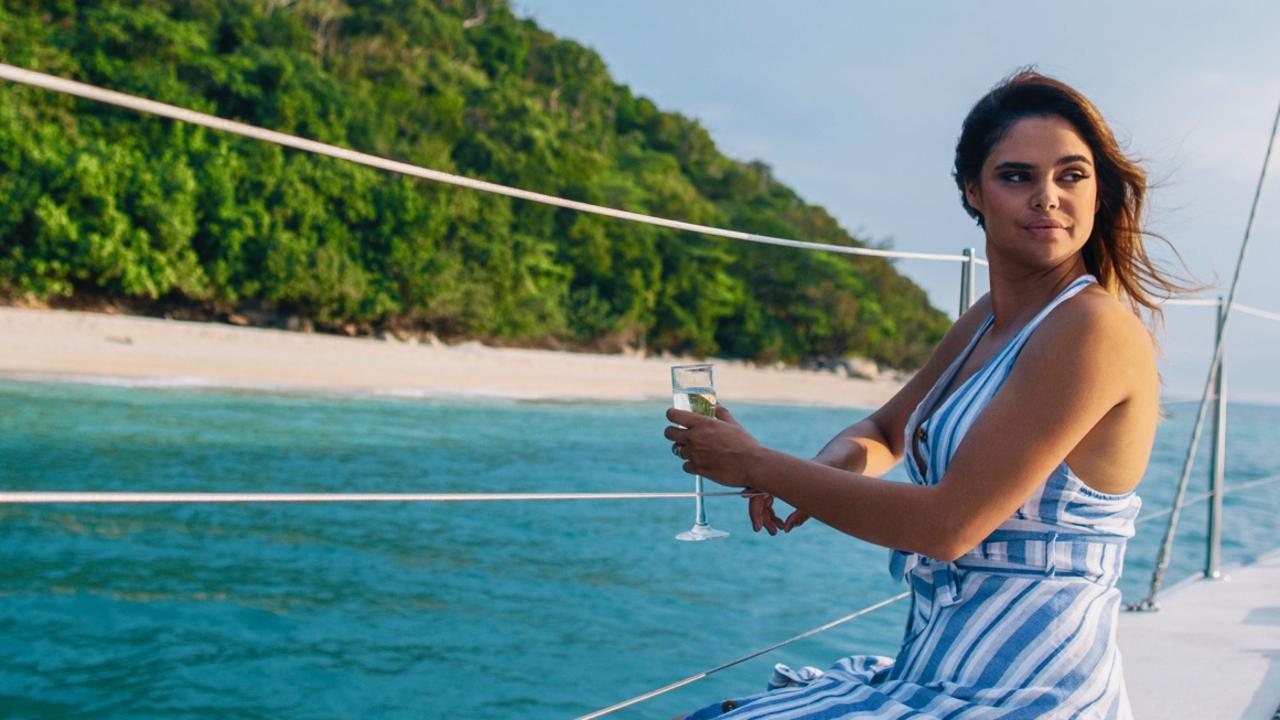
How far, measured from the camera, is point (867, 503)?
40.7 inches

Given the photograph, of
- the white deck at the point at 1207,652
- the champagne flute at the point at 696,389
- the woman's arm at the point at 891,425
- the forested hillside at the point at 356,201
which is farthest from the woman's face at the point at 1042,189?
the forested hillside at the point at 356,201

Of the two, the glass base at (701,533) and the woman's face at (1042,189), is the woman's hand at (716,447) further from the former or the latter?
the woman's face at (1042,189)

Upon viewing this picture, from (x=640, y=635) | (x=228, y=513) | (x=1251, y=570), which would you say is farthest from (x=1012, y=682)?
(x=228, y=513)

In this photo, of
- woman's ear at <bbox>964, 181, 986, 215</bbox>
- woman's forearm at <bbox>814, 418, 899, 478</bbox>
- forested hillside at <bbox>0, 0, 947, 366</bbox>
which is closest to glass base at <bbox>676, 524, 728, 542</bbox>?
woman's forearm at <bbox>814, 418, 899, 478</bbox>

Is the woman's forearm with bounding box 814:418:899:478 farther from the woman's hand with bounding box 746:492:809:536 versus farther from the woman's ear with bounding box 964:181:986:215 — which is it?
the woman's ear with bounding box 964:181:986:215

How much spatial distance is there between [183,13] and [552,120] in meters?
12.5

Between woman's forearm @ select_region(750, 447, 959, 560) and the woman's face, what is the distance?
358mm

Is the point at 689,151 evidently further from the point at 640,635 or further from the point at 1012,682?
the point at 1012,682

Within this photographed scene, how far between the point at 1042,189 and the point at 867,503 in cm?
43

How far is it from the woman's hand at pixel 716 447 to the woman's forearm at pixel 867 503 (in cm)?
4

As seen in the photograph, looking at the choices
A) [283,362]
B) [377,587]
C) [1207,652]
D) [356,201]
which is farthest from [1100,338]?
[356,201]

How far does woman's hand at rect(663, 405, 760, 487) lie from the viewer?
1.14 meters

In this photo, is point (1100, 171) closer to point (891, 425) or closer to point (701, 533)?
point (891, 425)

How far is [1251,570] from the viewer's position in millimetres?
3357
